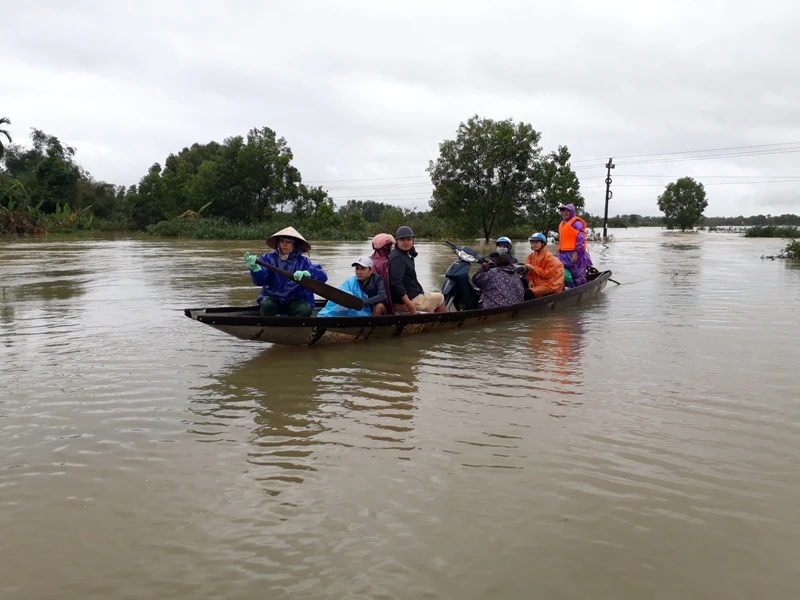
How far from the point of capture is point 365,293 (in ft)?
24.5

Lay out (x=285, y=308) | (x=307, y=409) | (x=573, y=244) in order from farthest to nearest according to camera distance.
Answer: (x=573, y=244) < (x=285, y=308) < (x=307, y=409)

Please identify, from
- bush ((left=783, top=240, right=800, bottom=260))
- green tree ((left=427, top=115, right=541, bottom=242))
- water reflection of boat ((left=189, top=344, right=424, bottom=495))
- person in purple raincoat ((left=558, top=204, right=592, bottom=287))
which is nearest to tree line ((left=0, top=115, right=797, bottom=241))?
green tree ((left=427, top=115, right=541, bottom=242))

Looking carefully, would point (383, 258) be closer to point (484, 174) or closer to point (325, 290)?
point (325, 290)

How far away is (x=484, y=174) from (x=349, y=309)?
83.6ft

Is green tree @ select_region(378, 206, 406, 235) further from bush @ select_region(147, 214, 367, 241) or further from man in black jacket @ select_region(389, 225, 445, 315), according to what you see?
man in black jacket @ select_region(389, 225, 445, 315)

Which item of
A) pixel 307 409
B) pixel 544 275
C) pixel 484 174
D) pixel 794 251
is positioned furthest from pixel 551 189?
pixel 307 409

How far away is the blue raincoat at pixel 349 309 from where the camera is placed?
729 cm

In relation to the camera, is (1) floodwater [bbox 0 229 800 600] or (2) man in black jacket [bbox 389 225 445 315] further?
(2) man in black jacket [bbox 389 225 445 315]

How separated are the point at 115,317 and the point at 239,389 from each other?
14.9 ft

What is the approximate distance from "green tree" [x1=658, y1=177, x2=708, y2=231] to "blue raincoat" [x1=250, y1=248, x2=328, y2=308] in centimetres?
6741

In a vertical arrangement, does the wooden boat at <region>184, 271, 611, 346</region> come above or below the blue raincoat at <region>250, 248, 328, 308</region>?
below

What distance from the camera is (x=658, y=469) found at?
375 centimetres

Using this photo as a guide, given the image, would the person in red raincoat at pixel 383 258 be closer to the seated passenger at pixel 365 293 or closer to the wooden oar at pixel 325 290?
the seated passenger at pixel 365 293

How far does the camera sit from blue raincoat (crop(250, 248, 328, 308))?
686 centimetres
